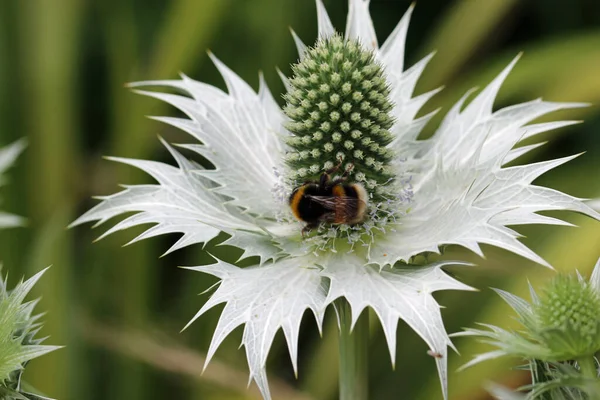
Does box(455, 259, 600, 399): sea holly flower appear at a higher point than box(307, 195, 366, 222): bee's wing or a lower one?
lower

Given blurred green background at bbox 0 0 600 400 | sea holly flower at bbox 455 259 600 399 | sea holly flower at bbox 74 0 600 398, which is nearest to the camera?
sea holly flower at bbox 455 259 600 399

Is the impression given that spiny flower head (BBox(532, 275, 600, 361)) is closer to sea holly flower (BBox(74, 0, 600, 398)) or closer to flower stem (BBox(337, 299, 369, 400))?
sea holly flower (BBox(74, 0, 600, 398))

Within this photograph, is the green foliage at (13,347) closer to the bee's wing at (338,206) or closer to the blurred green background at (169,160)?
the bee's wing at (338,206)

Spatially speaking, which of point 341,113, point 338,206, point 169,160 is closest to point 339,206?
point 338,206

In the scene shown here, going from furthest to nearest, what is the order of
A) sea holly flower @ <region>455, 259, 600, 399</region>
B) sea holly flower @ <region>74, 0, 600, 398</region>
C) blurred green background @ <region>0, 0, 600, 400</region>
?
blurred green background @ <region>0, 0, 600, 400</region> < sea holly flower @ <region>74, 0, 600, 398</region> < sea holly flower @ <region>455, 259, 600, 399</region>

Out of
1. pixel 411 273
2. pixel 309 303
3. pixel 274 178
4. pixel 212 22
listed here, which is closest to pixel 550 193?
pixel 411 273

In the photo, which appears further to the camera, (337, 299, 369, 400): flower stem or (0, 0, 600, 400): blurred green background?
(0, 0, 600, 400): blurred green background

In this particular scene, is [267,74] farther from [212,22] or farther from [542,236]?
[542,236]

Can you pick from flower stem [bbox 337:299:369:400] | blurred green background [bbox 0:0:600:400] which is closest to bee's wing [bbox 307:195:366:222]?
flower stem [bbox 337:299:369:400]
